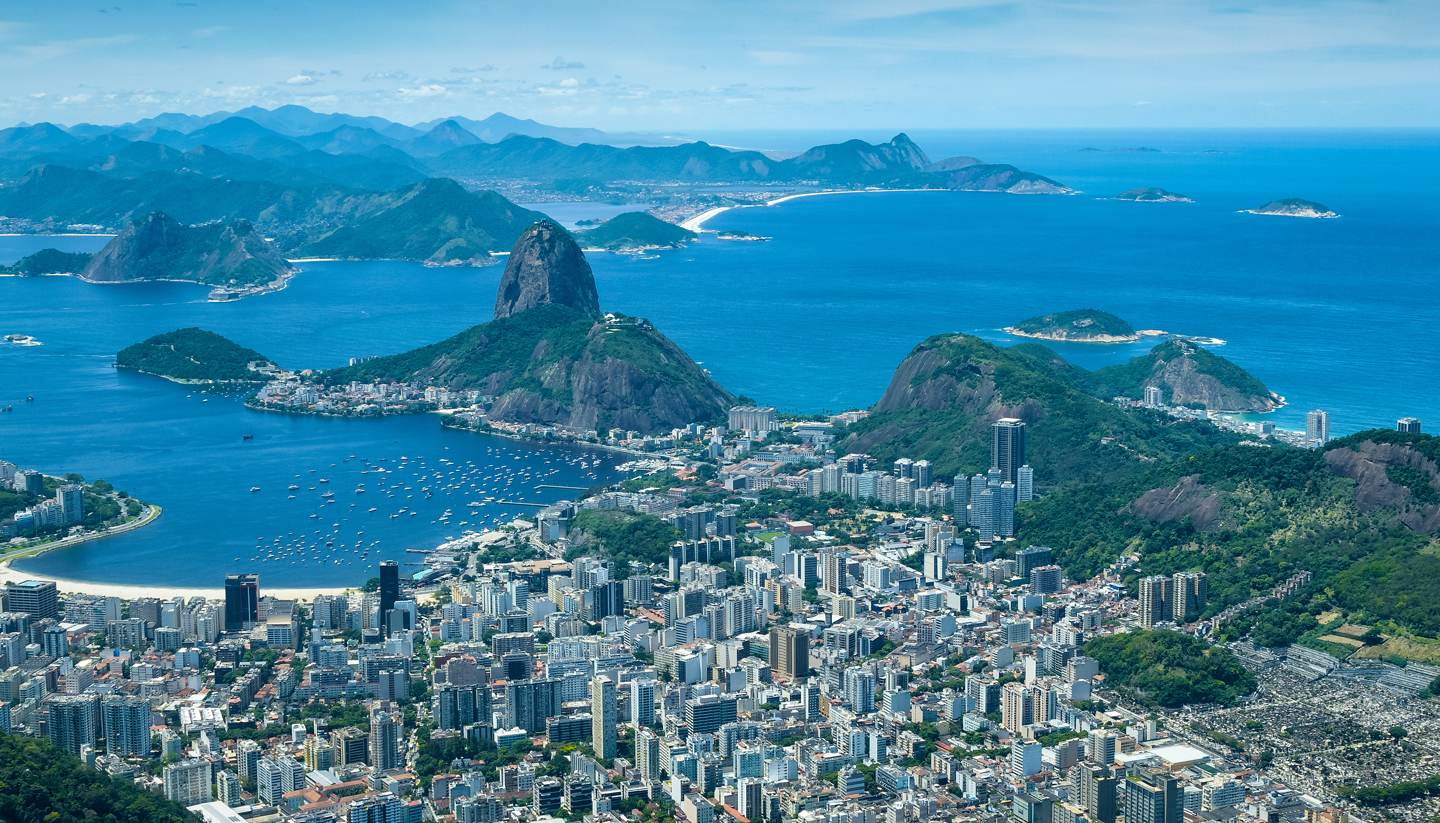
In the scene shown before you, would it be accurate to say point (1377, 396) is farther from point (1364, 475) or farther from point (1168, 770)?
point (1168, 770)

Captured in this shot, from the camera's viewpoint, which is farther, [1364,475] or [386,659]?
[1364,475]

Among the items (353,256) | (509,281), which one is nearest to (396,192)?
(353,256)

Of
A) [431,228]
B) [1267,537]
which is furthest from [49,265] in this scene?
[1267,537]

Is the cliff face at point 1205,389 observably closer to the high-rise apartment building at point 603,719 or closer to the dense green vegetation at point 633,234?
the high-rise apartment building at point 603,719

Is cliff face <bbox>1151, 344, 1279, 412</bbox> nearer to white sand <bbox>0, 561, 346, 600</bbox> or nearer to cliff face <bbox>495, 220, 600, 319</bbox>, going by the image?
cliff face <bbox>495, 220, 600, 319</bbox>

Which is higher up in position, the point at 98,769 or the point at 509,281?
the point at 509,281

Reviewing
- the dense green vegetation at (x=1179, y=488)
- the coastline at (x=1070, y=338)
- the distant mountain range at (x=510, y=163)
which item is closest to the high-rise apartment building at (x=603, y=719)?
the dense green vegetation at (x=1179, y=488)

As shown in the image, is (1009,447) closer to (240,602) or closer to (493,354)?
(240,602)
